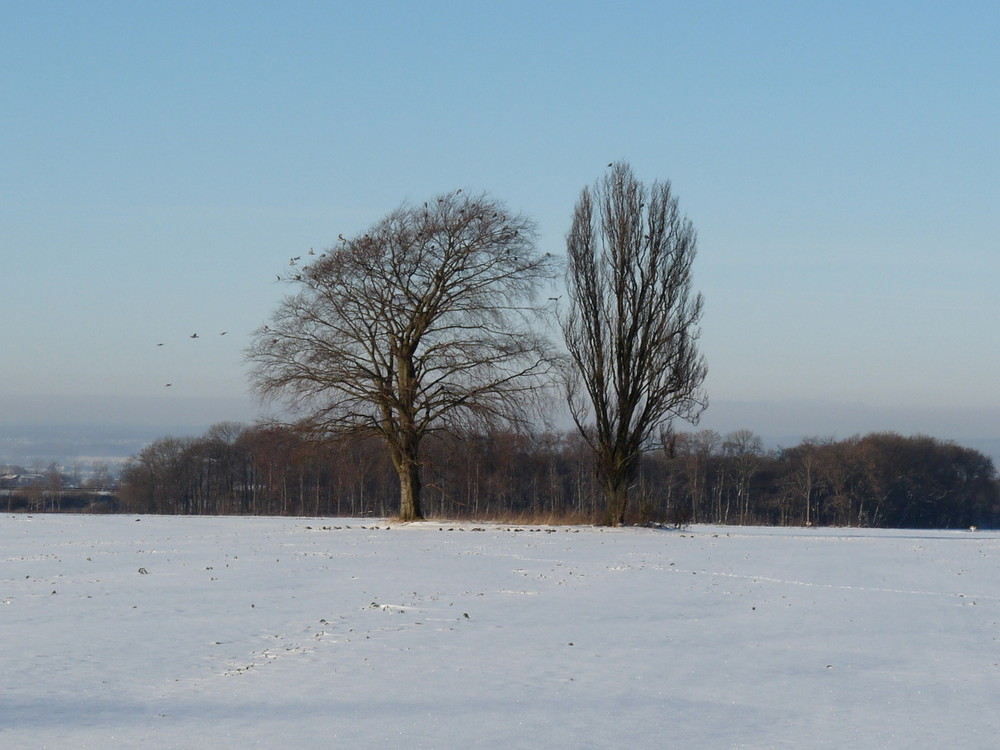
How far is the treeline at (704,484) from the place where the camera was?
56.2 meters

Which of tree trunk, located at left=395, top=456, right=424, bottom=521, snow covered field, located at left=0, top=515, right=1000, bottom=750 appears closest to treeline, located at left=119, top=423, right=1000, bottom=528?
tree trunk, located at left=395, top=456, right=424, bottom=521

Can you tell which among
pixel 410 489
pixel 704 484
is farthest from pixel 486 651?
pixel 704 484

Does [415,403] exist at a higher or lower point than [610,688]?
higher

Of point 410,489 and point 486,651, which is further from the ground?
point 410,489

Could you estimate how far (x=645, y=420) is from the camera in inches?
1230

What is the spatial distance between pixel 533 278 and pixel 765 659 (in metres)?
21.2

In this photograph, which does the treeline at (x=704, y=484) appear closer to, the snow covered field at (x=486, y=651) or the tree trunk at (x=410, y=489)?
the tree trunk at (x=410, y=489)

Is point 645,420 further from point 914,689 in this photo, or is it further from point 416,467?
point 914,689

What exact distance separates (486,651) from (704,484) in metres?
57.4

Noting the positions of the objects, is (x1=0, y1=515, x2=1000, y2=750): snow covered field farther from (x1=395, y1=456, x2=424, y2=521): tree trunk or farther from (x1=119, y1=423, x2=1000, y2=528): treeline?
(x1=119, y1=423, x2=1000, y2=528): treeline

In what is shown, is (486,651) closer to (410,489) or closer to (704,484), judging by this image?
(410,489)

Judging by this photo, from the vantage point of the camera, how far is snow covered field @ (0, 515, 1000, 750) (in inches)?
336

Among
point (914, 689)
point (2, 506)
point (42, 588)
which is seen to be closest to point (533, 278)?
point (42, 588)

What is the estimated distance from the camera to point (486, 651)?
11289 mm
